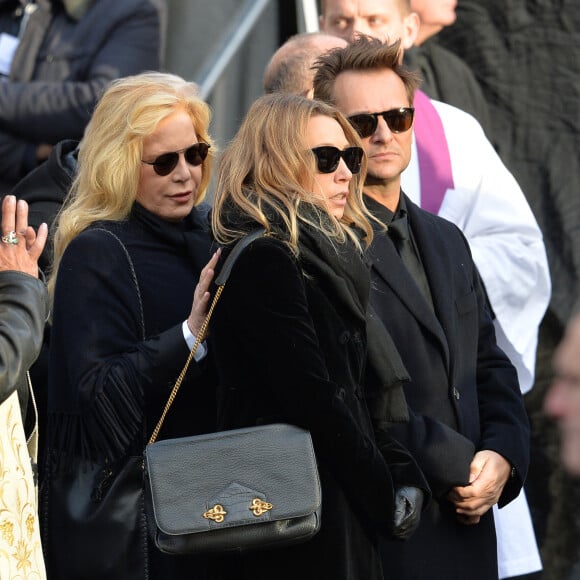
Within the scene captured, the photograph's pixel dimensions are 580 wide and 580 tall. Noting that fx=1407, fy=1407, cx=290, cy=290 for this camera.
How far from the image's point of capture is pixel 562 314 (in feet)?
19.0

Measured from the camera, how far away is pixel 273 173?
344 centimetres

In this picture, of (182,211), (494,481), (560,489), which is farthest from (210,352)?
(560,489)

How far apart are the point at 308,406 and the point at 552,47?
3.30 m

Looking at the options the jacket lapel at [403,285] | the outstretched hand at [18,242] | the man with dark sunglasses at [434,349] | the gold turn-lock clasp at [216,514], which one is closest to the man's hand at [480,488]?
the man with dark sunglasses at [434,349]

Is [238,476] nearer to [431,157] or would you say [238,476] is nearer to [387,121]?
[387,121]

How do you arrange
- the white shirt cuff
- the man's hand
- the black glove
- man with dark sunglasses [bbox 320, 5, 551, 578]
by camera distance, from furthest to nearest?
man with dark sunglasses [bbox 320, 5, 551, 578] < the man's hand < the white shirt cuff < the black glove

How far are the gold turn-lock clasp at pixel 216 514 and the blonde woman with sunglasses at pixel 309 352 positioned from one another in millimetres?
188

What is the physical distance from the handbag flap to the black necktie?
879 millimetres

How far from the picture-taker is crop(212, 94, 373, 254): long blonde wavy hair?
3355 mm

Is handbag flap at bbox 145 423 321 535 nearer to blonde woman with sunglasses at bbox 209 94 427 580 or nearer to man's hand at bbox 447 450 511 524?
blonde woman with sunglasses at bbox 209 94 427 580

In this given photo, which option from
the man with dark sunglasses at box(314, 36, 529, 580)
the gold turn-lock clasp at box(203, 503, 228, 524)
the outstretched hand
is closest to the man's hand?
the man with dark sunglasses at box(314, 36, 529, 580)

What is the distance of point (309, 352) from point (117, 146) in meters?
1.12

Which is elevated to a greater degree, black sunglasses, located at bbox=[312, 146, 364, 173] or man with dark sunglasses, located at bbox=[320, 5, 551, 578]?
black sunglasses, located at bbox=[312, 146, 364, 173]

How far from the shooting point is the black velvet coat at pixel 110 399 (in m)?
3.66
